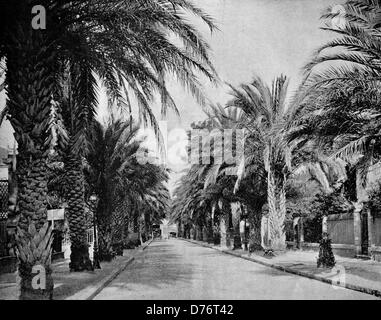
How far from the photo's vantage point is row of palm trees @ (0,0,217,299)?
9844 mm

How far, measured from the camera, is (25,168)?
10000mm

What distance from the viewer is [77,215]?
17.5 metres

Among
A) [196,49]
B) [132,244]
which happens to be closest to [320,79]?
[196,49]

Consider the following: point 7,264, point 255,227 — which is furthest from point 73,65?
point 255,227

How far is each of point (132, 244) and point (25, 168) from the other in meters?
32.3

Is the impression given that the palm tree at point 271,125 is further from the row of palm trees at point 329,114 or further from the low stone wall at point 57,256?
the low stone wall at point 57,256

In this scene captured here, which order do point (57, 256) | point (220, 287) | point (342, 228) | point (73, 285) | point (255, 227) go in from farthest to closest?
point (255, 227)
point (342, 228)
point (57, 256)
point (73, 285)
point (220, 287)

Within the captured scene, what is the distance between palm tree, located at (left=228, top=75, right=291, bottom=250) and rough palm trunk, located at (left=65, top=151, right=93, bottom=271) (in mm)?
9265

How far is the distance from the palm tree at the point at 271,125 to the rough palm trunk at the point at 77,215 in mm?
9265

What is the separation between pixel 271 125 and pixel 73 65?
13.1m

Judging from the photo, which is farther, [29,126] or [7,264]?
[7,264]

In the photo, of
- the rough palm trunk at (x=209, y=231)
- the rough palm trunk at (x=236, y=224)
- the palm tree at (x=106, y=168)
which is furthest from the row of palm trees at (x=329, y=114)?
the rough palm trunk at (x=209, y=231)

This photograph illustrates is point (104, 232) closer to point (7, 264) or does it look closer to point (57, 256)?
point (57, 256)
